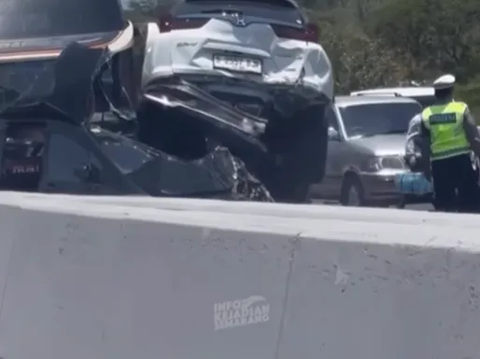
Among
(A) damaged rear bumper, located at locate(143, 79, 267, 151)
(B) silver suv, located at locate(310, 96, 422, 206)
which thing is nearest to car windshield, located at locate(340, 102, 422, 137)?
(B) silver suv, located at locate(310, 96, 422, 206)

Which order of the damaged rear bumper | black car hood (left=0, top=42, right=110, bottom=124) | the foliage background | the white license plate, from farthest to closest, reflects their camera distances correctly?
the foliage background, the white license plate, the damaged rear bumper, black car hood (left=0, top=42, right=110, bottom=124)

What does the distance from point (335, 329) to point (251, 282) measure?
0.73m

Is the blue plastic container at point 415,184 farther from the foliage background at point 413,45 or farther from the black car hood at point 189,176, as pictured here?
the foliage background at point 413,45

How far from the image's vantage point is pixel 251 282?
5.68m

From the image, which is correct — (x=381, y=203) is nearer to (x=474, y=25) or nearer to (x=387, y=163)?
(x=387, y=163)

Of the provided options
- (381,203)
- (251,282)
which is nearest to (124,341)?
(251,282)

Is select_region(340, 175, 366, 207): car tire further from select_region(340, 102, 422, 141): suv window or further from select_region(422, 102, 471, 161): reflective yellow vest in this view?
select_region(422, 102, 471, 161): reflective yellow vest

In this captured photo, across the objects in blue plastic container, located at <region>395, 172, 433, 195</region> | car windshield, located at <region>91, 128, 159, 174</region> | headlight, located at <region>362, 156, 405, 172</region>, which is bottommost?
headlight, located at <region>362, 156, 405, 172</region>

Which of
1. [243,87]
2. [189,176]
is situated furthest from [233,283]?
[243,87]

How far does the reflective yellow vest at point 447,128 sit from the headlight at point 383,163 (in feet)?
21.0

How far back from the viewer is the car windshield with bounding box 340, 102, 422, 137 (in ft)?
70.3

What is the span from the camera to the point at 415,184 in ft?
48.8

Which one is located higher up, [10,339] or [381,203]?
[10,339]

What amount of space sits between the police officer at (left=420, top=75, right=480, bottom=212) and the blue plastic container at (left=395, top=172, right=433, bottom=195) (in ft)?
2.41
